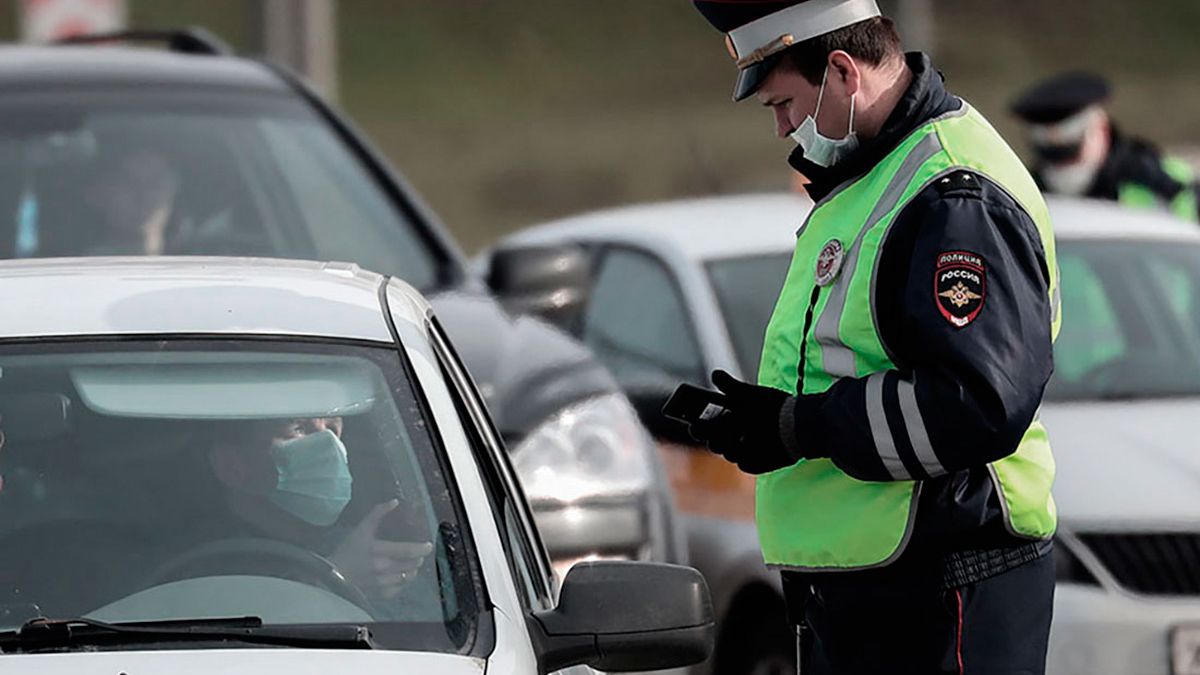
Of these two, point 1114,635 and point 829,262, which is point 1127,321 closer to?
point 1114,635

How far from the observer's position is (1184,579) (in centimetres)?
522

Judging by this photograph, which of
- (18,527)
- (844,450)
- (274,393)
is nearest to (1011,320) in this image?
(844,450)

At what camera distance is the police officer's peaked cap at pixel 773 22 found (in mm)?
3326

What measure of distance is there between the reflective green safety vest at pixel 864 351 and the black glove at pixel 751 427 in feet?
0.27

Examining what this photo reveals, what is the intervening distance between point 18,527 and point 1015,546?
138 centimetres

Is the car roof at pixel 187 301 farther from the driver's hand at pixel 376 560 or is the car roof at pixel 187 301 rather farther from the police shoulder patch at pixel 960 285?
the police shoulder patch at pixel 960 285

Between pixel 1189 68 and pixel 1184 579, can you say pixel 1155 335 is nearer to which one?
pixel 1184 579

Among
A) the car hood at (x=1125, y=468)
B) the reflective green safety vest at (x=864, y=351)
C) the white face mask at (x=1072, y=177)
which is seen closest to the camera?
the reflective green safety vest at (x=864, y=351)

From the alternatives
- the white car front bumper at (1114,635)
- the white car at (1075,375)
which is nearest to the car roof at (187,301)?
the white car front bumper at (1114,635)

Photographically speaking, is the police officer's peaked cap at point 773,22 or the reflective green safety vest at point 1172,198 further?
the reflective green safety vest at point 1172,198

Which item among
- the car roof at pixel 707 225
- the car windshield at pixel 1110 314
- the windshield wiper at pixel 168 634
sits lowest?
the car roof at pixel 707 225

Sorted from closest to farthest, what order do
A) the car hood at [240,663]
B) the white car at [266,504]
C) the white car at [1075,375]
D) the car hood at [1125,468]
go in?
the car hood at [240,663] → the white car at [266,504] → the white car at [1075,375] → the car hood at [1125,468]

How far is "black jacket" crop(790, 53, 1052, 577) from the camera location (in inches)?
121

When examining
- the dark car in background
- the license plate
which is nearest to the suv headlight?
the dark car in background
